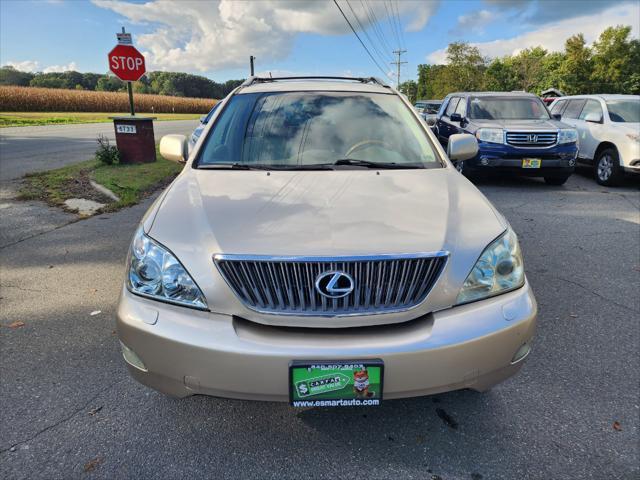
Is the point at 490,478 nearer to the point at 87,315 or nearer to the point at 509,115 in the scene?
the point at 87,315

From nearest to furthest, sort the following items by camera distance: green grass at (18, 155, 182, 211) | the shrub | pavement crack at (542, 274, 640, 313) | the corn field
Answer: pavement crack at (542, 274, 640, 313)
green grass at (18, 155, 182, 211)
the shrub
the corn field

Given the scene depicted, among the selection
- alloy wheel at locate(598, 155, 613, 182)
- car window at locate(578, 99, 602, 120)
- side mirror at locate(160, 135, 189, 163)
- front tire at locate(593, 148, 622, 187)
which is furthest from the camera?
car window at locate(578, 99, 602, 120)

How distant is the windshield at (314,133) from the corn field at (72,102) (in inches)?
1581

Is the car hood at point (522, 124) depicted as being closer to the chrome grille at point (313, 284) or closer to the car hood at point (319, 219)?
the car hood at point (319, 219)

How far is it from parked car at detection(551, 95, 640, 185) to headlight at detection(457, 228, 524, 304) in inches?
299

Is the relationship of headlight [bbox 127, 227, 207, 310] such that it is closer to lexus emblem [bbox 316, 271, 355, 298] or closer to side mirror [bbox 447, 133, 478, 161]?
lexus emblem [bbox 316, 271, 355, 298]

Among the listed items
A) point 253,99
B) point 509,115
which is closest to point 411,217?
point 253,99

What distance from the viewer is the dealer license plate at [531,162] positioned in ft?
25.6

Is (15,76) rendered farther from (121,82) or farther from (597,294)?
(597,294)

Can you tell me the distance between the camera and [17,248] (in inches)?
188

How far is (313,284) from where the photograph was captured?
1.80m

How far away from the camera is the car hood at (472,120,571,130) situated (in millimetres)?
7867

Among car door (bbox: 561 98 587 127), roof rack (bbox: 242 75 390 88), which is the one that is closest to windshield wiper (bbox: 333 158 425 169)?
roof rack (bbox: 242 75 390 88)

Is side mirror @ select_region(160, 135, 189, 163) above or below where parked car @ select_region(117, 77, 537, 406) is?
above
